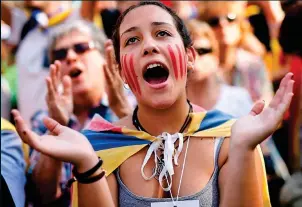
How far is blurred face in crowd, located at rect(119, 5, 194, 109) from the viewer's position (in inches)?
115

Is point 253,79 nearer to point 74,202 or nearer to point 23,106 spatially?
point 23,106

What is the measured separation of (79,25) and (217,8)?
3.84 feet

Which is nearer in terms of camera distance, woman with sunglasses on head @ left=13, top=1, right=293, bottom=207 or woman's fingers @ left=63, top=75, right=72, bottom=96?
woman with sunglasses on head @ left=13, top=1, right=293, bottom=207

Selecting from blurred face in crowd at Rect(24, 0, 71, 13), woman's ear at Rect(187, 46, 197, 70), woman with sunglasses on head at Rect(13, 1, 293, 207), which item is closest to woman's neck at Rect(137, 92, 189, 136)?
woman with sunglasses on head at Rect(13, 1, 293, 207)

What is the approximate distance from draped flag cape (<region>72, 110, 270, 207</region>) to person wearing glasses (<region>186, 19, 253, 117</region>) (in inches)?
56.7

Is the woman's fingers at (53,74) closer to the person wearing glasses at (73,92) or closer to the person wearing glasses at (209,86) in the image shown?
the person wearing glasses at (73,92)

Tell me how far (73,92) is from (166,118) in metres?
1.49

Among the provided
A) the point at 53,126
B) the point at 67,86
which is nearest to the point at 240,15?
the point at 67,86

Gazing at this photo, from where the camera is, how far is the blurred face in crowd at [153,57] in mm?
2932

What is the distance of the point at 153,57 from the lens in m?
2.94

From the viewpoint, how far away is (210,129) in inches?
118

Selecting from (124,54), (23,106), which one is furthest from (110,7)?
(124,54)

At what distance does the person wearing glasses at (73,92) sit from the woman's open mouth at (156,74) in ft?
2.73

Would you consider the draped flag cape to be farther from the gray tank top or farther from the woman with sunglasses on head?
the gray tank top
